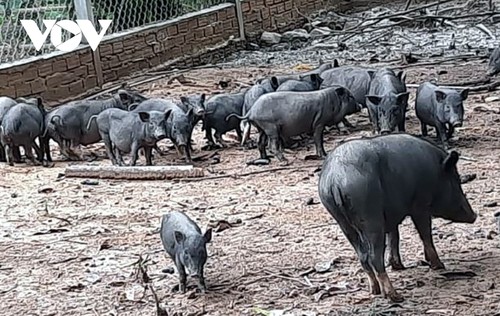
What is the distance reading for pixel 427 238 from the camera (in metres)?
5.10

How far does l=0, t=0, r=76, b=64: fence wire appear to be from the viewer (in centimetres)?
1130

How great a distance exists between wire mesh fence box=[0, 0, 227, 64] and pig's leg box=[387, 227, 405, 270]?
23.4 feet

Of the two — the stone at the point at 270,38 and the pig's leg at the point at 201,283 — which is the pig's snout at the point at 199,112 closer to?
the pig's leg at the point at 201,283

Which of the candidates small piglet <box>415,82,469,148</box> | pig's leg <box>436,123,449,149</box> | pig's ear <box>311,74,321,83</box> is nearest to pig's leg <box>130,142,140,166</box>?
A: pig's ear <box>311,74,321,83</box>

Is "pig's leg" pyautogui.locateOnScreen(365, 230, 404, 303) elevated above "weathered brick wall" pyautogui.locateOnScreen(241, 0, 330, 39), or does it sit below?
above

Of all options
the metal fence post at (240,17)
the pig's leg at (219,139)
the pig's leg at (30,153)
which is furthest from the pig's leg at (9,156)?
the metal fence post at (240,17)

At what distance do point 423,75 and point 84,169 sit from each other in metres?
4.91

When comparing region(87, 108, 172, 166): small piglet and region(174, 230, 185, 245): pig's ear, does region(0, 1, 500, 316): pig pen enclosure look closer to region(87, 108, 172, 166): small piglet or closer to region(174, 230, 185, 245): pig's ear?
region(174, 230, 185, 245): pig's ear

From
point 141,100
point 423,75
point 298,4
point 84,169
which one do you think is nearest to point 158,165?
point 84,169

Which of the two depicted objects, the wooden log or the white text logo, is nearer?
the wooden log

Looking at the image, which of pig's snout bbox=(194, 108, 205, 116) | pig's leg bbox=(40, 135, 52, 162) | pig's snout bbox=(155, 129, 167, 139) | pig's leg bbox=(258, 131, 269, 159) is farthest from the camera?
pig's leg bbox=(40, 135, 52, 162)

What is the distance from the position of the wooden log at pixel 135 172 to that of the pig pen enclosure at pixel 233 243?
9cm

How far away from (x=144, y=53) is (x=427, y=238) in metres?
8.80

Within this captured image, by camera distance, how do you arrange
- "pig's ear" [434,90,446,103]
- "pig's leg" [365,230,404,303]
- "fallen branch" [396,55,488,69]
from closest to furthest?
"pig's leg" [365,230,404,303] < "pig's ear" [434,90,446,103] < "fallen branch" [396,55,488,69]
